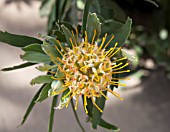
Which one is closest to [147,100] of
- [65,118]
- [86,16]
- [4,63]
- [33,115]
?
[65,118]

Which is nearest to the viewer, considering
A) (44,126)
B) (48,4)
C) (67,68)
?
(67,68)

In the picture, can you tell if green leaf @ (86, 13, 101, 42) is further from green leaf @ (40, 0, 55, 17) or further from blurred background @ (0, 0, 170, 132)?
blurred background @ (0, 0, 170, 132)

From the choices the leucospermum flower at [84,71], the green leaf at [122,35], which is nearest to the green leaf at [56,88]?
the leucospermum flower at [84,71]

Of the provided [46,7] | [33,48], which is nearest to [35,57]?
[33,48]

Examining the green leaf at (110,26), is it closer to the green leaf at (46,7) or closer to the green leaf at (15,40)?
the green leaf at (15,40)

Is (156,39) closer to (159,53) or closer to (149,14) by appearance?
(159,53)

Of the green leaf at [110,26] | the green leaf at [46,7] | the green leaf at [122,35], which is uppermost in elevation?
the green leaf at [46,7]

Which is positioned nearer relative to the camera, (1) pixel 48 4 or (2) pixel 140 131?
(1) pixel 48 4
